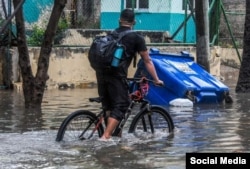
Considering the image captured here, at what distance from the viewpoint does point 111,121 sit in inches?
352

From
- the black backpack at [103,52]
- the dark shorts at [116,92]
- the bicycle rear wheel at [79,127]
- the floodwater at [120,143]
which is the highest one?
the black backpack at [103,52]

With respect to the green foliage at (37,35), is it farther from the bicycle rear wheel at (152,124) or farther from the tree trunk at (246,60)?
the bicycle rear wheel at (152,124)

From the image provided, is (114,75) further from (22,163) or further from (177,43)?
(177,43)

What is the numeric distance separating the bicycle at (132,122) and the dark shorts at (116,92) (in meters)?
0.17

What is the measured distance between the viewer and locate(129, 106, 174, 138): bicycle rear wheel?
957 centimetres

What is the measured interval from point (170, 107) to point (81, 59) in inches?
220

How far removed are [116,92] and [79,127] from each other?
0.69 meters

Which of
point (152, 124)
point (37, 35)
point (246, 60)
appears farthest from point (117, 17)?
point (152, 124)

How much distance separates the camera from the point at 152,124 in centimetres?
974

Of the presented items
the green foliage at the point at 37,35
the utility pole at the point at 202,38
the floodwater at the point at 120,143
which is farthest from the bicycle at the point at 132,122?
the green foliage at the point at 37,35

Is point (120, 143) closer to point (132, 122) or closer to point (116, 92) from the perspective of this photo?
point (132, 122)

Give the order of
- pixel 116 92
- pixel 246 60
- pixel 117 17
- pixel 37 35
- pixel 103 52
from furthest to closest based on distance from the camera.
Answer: pixel 117 17 < pixel 37 35 < pixel 246 60 < pixel 116 92 < pixel 103 52

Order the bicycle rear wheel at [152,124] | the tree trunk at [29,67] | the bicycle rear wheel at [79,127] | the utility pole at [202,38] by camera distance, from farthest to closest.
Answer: the utility pole at [202,38]
the tree trunk at [29,67]
the bicycle rear wheel at [152,124]
the bicycle rear wheel at [79,127]

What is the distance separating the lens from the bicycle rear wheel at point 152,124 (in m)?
9.57
